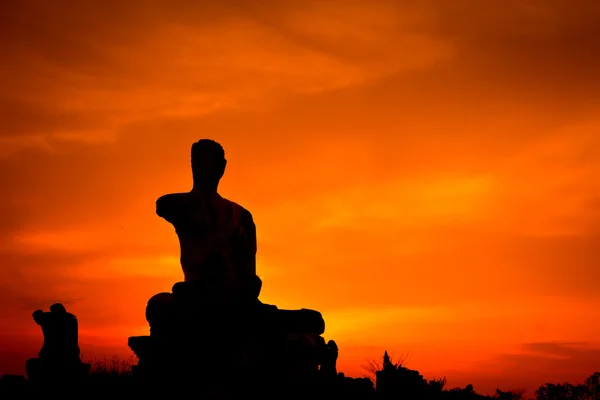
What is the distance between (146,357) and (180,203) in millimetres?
2661

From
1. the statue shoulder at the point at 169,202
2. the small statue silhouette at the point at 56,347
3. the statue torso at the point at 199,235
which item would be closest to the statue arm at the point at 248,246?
the statue torso at the point at 199,235

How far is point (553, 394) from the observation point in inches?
834

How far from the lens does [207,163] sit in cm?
1508

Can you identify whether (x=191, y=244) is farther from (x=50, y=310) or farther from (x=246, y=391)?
(x=50, y=310)

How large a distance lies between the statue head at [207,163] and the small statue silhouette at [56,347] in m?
4.37

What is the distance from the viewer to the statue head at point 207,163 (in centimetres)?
1509

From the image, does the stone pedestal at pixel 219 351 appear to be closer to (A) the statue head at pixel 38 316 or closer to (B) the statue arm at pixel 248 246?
(B) the statue arm at pixel 248 246

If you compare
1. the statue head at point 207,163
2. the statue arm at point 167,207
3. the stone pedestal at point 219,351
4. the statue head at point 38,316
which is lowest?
the stone pedestal at point 219,351

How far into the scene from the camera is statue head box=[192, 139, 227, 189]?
15086 millimetres

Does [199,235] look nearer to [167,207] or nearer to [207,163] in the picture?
[167,207]

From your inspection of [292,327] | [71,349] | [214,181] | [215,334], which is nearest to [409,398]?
[292,327]

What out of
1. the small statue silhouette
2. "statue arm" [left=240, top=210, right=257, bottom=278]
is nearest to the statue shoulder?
"statue arm" [left=240, top=210, right=257, bottom=278]

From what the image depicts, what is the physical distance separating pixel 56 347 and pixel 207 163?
508 cm

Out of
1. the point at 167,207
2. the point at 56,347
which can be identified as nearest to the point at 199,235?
the point at 167,207
